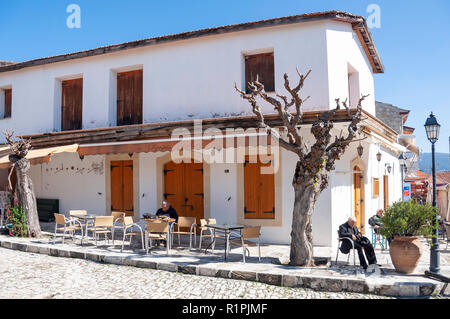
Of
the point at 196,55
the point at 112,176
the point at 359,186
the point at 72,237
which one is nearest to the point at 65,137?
the point at 112,176

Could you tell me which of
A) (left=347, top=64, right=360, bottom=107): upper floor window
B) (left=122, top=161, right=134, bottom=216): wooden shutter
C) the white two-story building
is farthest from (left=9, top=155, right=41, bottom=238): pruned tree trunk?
(left=347, top=64, right=360, bottom=107): upper floor window

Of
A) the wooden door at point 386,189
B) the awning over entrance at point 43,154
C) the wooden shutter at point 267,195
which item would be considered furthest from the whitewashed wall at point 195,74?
the wooden door at point 386,189

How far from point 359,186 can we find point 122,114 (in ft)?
30.0

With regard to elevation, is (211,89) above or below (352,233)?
above

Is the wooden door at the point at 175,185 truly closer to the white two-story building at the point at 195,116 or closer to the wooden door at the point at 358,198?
the white two-story building at the point at 195,116

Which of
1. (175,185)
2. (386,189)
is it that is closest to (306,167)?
(175,185)

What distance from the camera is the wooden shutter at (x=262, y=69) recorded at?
11.7 m

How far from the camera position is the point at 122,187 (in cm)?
1367

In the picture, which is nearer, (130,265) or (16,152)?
(130,265)

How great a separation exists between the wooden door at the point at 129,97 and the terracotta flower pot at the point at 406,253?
957 centimetres

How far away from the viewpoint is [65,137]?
13.9 m
